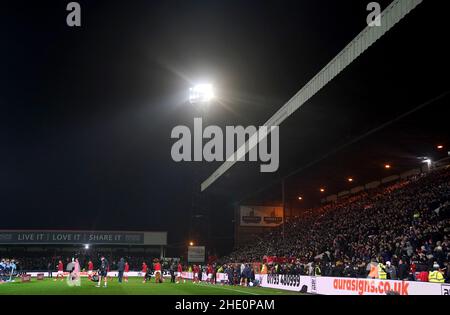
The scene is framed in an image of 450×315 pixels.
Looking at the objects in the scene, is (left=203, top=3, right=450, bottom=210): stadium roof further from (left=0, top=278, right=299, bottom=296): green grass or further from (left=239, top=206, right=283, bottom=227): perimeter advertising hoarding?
(left=239, top=206, right=283, bottom=227): perimeter advertising hoarding

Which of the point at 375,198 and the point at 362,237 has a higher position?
the point at 375,198

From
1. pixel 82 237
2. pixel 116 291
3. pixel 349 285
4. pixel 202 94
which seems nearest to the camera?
pixel 349 285

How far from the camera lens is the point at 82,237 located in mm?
67062

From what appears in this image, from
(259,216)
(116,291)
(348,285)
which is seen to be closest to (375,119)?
(348,285)

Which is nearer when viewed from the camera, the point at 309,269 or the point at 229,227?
the point at 309,269

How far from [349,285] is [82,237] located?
5201cm

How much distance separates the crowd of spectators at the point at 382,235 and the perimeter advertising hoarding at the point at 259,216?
52.5 feet

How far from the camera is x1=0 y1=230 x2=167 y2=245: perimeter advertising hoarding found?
6575 centimetres

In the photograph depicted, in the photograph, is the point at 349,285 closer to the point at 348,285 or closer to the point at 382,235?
the point at 348,285

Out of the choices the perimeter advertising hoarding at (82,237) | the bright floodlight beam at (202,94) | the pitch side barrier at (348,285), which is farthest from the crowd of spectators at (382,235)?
the perimeter advertising hoarding at (82,237)

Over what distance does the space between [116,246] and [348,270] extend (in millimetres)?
49963
